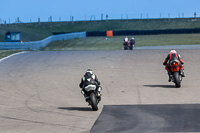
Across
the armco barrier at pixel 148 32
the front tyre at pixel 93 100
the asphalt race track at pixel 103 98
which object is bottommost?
the armco barrier at pixel 148 32

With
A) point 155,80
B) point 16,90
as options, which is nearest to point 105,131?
point 16,90

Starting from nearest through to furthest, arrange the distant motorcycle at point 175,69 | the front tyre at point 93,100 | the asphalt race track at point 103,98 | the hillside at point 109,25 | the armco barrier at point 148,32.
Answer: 1. the asphalt race track at point 103,98
2. the front tyre at point 93,100
3. the distant motorcycle at point 175,69
4. the armco barrier at point 148,32
5. the hillside at point 109,25

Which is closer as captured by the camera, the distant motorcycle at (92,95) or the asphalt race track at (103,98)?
the asphalt race track at (103,98)

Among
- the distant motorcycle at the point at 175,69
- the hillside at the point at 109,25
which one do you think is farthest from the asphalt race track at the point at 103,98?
the hillside at the point at 109,25

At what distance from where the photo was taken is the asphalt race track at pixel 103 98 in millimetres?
11289

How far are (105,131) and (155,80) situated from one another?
10408 mm

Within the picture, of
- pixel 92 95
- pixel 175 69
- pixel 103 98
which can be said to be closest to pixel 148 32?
pixel 175 69

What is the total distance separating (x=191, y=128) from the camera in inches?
413

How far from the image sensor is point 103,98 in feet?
52.5

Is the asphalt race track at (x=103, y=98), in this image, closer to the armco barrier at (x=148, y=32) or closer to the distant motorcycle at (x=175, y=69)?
the distant motorcycle at (x=175, y=69)

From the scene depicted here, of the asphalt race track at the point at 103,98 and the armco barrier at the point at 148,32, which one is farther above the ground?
the asphalt race track at the point at 103,98

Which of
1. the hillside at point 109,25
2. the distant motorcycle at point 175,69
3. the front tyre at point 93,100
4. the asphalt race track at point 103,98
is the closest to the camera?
the asphalt race track at point 103,98

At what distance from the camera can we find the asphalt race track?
37.0 feet

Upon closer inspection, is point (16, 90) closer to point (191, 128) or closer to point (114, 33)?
point (191, 128)
